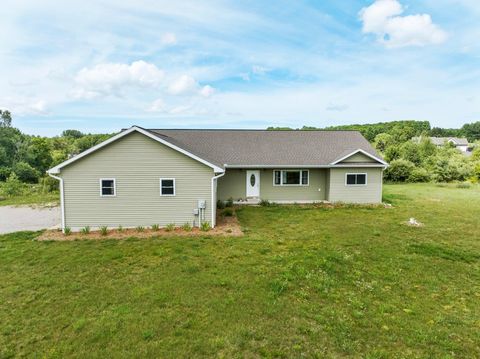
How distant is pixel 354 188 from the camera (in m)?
16.7

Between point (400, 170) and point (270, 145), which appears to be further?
point (400, 170)

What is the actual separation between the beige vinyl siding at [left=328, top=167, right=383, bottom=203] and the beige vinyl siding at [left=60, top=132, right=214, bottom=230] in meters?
8.40

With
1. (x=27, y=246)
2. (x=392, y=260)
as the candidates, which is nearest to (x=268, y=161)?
(x=392, y=260)

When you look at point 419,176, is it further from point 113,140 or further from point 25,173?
point 25,173

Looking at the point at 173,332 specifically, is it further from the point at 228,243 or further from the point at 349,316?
the point at 228,243

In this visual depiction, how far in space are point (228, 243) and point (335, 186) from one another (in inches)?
371

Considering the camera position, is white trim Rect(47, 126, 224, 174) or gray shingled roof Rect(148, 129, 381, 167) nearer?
white trim Rect(47, 126, 224, 174)

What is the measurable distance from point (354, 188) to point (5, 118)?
85050 mm

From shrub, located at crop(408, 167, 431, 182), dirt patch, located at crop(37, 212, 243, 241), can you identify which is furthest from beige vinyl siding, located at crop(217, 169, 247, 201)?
→ shrub, located at crop(408, 167, 431, 182)

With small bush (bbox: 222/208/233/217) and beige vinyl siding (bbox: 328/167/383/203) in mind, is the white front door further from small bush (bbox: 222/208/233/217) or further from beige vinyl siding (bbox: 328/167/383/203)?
beige vinyl siding (bbox: 328/167/383/203)

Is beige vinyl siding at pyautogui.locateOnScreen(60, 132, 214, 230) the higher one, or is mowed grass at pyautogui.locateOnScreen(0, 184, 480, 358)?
beige vinyl siding at pyautogui.locateOnScreen(60, 132, 214, 230)

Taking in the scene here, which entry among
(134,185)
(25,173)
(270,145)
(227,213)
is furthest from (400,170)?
(25,173)

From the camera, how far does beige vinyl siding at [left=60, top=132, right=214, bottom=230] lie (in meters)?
11.2

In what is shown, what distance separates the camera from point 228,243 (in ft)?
31.7
